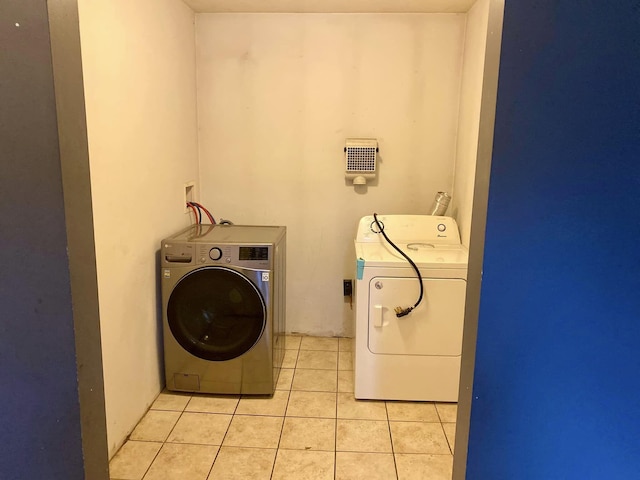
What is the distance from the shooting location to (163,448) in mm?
2055

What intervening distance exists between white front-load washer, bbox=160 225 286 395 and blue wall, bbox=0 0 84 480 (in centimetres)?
140

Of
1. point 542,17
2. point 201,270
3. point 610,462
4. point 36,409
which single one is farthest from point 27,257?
point 201,270

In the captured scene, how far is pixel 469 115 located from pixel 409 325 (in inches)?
50.4

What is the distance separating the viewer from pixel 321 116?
9.87 ft

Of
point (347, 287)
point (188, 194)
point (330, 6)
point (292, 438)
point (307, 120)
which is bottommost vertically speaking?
point (292, 438)

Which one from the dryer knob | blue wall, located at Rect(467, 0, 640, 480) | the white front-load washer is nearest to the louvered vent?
the white front-load washer

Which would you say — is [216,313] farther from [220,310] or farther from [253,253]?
[253,253]

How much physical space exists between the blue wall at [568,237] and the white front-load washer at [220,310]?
152cm

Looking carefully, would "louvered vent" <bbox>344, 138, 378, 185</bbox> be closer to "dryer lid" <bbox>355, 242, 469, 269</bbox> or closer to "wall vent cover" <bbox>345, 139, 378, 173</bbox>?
"wall vent cover" <bbox>345, 139, 378, 173</bbox>

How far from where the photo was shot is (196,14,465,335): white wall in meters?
2.90

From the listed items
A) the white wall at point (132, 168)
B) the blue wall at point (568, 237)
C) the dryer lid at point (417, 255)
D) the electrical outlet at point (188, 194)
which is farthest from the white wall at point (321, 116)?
the blue wall at point (568, 237)

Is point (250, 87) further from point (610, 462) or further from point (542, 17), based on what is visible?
point (610, 462)

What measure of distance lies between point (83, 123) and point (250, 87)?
219 centimetres

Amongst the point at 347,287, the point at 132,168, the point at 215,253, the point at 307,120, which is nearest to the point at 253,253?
the point at 215,253
